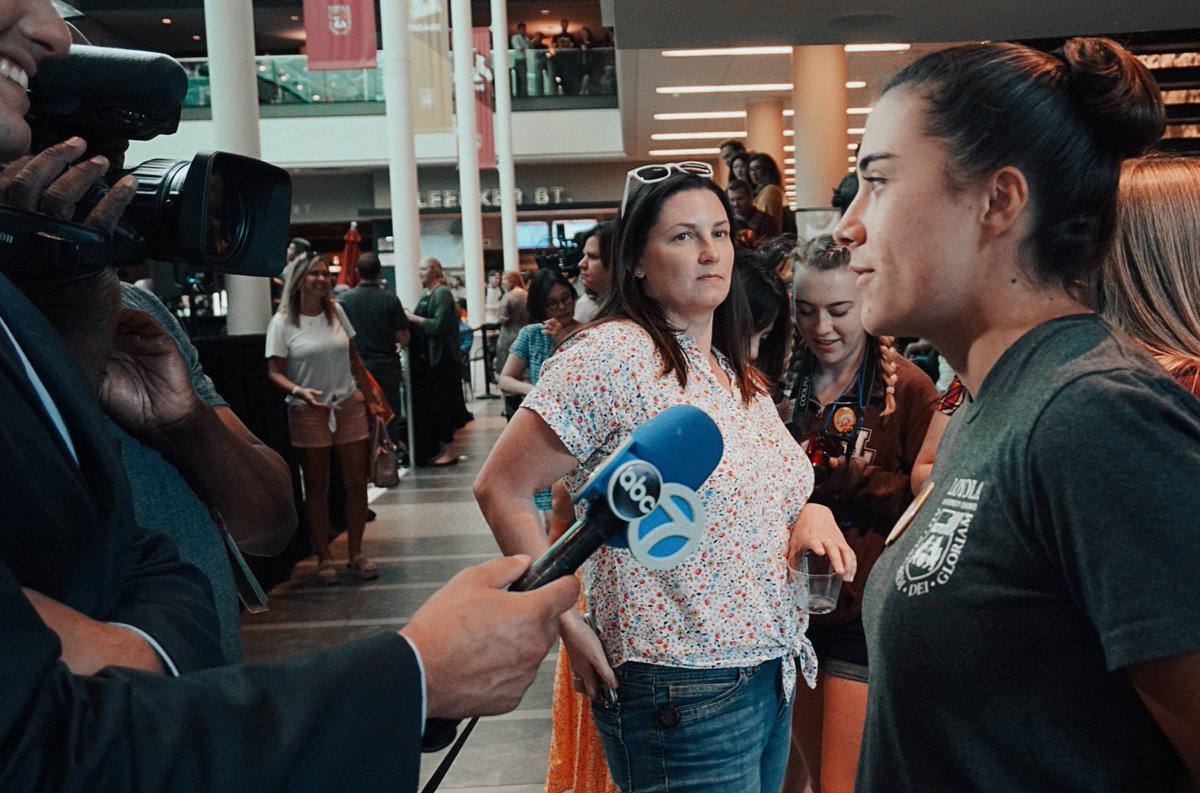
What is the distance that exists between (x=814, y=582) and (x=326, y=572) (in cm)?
470

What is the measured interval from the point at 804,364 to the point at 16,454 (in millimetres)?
2491

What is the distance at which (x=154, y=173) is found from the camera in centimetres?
134

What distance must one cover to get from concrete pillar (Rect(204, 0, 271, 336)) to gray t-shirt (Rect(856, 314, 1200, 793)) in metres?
5.85

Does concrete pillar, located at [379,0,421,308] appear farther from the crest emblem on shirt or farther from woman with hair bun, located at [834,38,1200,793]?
woman with hair bun, located at [834,38,1200,793]

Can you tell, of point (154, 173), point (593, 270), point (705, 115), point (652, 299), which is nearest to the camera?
point (154, 173)

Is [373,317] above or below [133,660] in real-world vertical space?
below

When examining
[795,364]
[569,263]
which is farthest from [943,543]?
[569,263]

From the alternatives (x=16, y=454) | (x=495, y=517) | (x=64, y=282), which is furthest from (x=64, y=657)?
(x=495, y=517)

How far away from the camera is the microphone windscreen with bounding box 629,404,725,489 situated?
1.01 meters

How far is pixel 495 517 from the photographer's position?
7.30 ft

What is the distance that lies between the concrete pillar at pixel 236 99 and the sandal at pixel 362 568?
4.74 ft

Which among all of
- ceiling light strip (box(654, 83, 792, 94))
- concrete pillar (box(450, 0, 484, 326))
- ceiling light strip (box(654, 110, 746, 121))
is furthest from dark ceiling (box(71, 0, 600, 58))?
ceiling light strip (box(654, 83, 792, 94))

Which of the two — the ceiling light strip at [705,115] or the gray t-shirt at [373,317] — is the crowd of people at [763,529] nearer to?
the gray t-shirt at [373,317]

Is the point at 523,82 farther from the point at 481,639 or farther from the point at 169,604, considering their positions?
the point at 481,639
